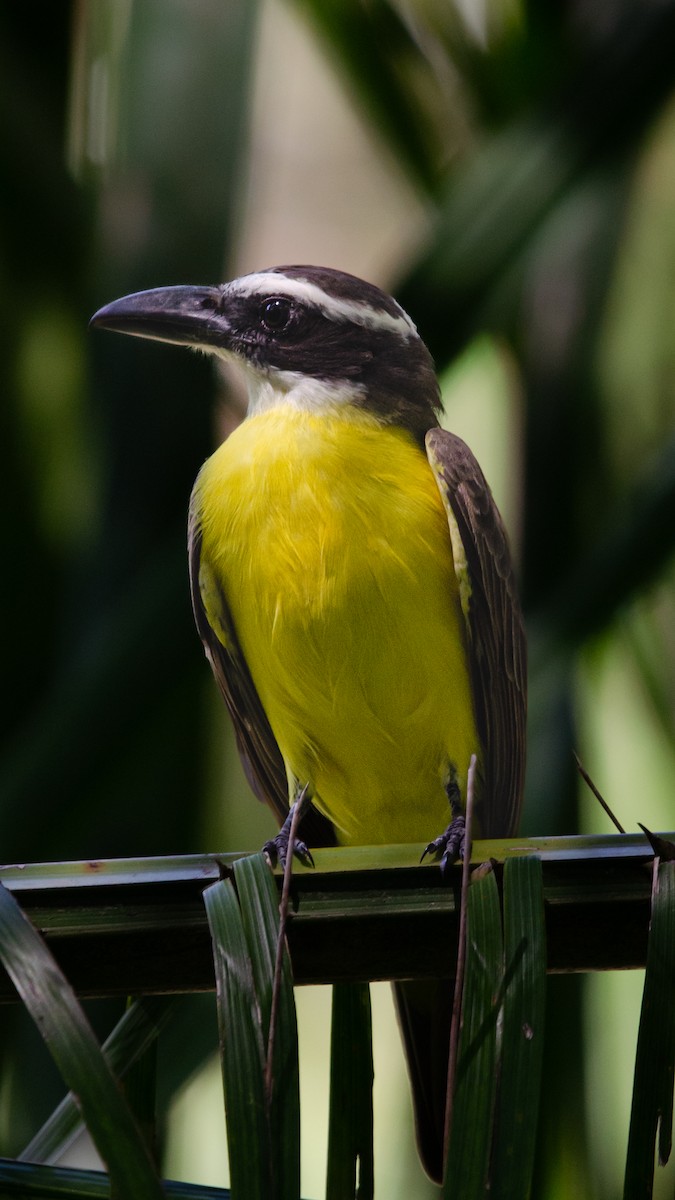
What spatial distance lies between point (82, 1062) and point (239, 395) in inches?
69.1

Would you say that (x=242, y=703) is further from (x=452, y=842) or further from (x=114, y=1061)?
(x=114, y=1061)

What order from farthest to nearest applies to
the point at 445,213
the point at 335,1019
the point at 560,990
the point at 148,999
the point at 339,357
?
the point at 445,213, the point at 560,990, the point at 339,357, the point at 148,999, the point at 335,1019

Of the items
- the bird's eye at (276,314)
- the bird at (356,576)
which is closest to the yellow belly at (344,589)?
the bird at (356,576)

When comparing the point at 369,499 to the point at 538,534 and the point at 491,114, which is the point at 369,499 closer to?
the point at 538,534

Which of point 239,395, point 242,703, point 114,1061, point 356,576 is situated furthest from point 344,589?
point 114,1061

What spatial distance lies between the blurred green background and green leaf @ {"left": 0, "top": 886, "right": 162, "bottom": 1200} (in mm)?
1126

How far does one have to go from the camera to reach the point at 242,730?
2316 millimetres

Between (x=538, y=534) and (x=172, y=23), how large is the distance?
5.01 ft

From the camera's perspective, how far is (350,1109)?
3.59 ft

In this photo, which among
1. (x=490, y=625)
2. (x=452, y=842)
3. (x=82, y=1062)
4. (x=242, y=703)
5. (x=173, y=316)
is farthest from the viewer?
(x=242, y=703)

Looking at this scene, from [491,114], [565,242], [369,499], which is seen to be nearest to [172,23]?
[491,114]

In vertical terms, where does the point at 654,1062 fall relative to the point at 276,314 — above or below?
below

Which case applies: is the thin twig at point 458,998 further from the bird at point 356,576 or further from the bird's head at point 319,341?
the bird's head at point 319,341

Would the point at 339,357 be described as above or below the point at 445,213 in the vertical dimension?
below
